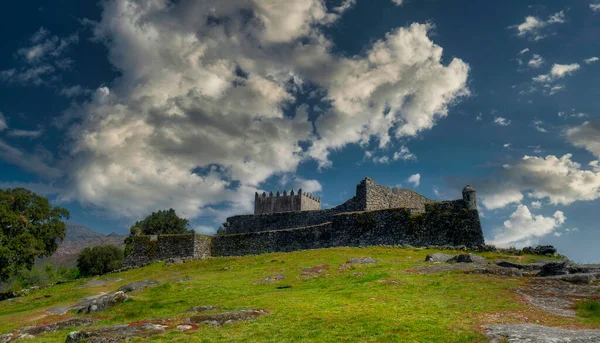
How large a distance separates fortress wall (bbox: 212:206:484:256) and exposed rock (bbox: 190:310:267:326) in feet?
105

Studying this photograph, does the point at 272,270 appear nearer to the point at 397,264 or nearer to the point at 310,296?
the point at 397,264

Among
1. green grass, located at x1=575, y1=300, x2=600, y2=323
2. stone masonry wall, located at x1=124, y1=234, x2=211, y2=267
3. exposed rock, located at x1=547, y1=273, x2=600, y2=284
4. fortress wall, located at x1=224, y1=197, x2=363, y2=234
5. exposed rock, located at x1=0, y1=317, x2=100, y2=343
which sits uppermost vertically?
fortress wall, located at x1=224, y1=197, x2=363, y2=234

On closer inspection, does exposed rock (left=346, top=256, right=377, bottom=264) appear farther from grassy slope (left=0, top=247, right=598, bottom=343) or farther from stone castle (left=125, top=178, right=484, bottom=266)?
stone castle (left=125, top=178, right=484, bottom=266)

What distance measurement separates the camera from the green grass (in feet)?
61.8

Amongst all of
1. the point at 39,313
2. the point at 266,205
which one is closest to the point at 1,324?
the point at 39,313

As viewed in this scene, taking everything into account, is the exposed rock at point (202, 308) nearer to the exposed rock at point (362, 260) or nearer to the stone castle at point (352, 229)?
the exposed rock at point (362, 260)

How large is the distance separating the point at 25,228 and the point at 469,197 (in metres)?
63.0

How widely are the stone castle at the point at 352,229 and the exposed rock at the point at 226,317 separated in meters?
31.7

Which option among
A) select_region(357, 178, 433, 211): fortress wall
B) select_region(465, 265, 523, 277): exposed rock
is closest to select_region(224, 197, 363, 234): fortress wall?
select_region(357, 178, 433, 211): fortress wall

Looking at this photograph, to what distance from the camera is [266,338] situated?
1695cm

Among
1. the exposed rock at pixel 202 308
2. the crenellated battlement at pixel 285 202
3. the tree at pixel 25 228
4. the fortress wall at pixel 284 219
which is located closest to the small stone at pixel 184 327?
the exposed rock at pixel 202 308

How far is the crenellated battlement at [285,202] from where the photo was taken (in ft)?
299

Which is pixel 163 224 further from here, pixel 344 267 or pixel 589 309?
pixel 589 309

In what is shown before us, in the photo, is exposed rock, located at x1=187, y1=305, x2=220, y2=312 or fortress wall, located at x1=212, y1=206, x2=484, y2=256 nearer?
exposed rock, located at x1=187, y1=305, x2=220, y2=312
